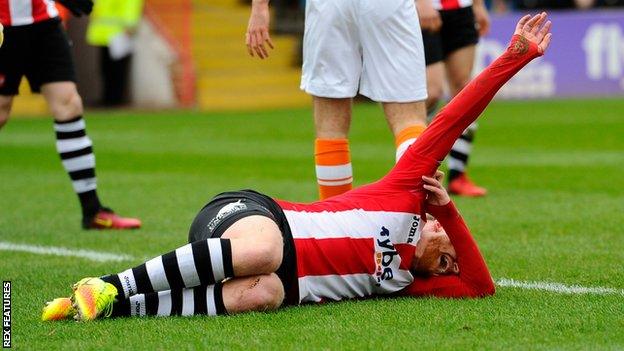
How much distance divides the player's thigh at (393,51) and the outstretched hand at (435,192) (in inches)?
43.7

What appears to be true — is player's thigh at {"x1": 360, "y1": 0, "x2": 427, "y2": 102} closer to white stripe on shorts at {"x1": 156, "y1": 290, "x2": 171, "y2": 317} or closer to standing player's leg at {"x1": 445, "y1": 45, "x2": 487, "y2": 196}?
white stripe on shorts at {"x1": 156, "y1": 290, "x2": 171, "y2": 317}

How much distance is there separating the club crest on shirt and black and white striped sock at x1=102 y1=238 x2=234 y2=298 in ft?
0.62

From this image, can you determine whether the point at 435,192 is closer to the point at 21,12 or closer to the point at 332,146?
the point at 332,146

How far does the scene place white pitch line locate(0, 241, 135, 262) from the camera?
6645mm

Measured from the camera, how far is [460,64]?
30.0ft

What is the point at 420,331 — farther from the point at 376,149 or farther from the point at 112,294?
the point at 376,149

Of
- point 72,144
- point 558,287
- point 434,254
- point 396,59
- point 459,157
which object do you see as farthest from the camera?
point 459,157

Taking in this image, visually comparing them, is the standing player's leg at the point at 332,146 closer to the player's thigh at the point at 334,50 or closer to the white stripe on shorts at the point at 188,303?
the player's thigh at the point at 334,50

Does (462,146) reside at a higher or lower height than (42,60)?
lower

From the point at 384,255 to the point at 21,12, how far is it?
339 cm

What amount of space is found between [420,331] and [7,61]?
3.95m

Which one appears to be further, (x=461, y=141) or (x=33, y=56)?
(x=461, y=141)

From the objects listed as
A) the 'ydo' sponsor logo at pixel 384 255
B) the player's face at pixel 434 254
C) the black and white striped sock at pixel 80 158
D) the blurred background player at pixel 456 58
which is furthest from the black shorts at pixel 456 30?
the 'ydo' sponsor logo at pixel 384 255
